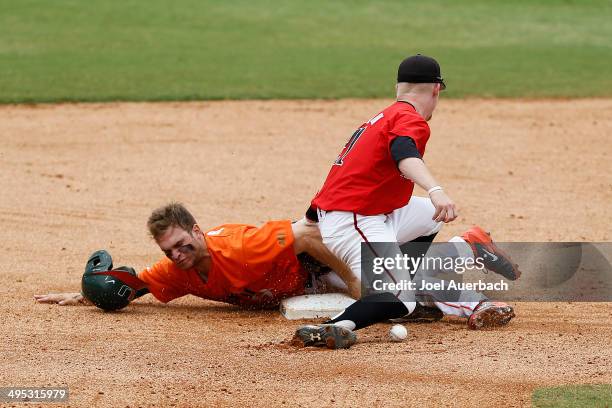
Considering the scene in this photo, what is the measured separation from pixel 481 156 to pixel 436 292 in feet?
19.0

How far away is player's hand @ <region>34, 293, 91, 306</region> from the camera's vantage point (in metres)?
7.31

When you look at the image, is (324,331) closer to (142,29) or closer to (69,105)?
(69,105)

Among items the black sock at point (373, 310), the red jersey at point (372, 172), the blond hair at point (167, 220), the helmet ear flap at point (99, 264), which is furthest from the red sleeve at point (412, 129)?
the helmet ear flap at point (99, 264)

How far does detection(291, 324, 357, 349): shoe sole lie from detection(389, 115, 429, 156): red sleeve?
45.6 inches

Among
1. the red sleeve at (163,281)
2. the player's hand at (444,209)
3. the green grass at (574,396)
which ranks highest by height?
the player's hand at (444,209)

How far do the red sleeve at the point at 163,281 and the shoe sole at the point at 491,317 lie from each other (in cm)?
195

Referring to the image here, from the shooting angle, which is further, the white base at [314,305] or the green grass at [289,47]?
the green grass at [289,47]

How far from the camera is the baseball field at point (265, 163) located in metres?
5.69

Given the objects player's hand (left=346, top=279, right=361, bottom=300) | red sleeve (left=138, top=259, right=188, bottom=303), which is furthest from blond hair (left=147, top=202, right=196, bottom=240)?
player's hand (left=346, top=279, right=361, bottom=300)

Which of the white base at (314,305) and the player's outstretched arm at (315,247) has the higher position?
the player's outstretched arm at (315,247)

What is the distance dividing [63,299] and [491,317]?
286 centimetres

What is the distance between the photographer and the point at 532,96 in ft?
52.2

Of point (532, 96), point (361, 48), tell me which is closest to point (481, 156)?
point (532, 96)

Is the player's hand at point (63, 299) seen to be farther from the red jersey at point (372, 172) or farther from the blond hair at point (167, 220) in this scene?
the red jersey at point (372, 172)
